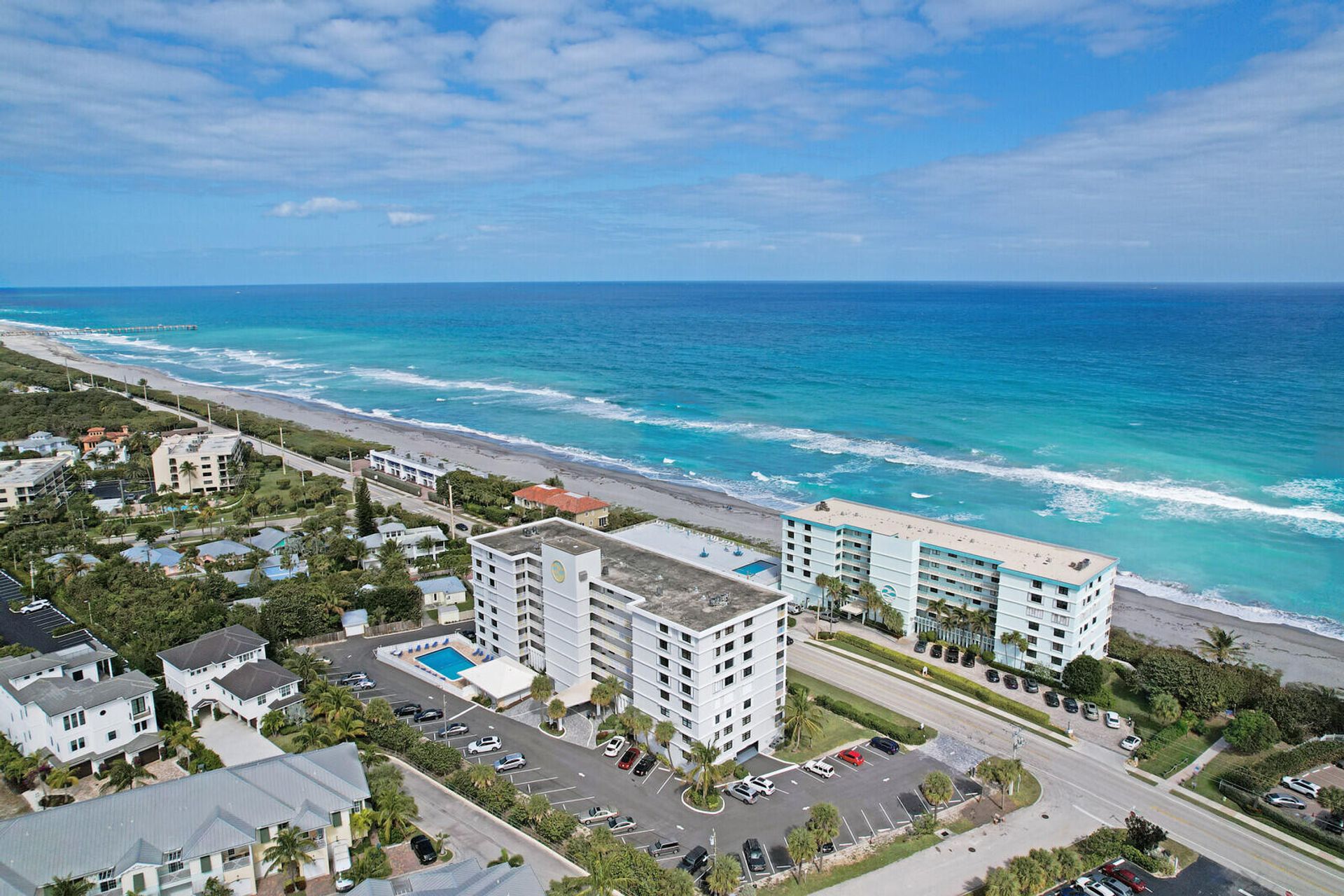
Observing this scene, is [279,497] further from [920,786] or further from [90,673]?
[920,786]

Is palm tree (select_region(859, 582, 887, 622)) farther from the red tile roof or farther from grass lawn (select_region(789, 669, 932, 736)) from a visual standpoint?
the red tile roof

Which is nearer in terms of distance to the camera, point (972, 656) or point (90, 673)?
point (90, 673)

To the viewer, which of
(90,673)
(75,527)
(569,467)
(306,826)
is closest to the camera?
(306,826)

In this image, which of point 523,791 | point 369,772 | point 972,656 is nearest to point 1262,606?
point 972,656

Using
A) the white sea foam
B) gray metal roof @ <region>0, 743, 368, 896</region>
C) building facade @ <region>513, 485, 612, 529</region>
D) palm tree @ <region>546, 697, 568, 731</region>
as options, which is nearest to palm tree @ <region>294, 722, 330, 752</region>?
gray metal roof @ <region>0, 743, 368, 896</region>

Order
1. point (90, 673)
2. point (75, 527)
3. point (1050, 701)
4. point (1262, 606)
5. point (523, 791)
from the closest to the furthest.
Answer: point (523, 791), point (90, 673), point (1050, 701), point (1262, 606), point (75, 527)

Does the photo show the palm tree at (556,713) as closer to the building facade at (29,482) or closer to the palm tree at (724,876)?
the palm tree at (724,876)
